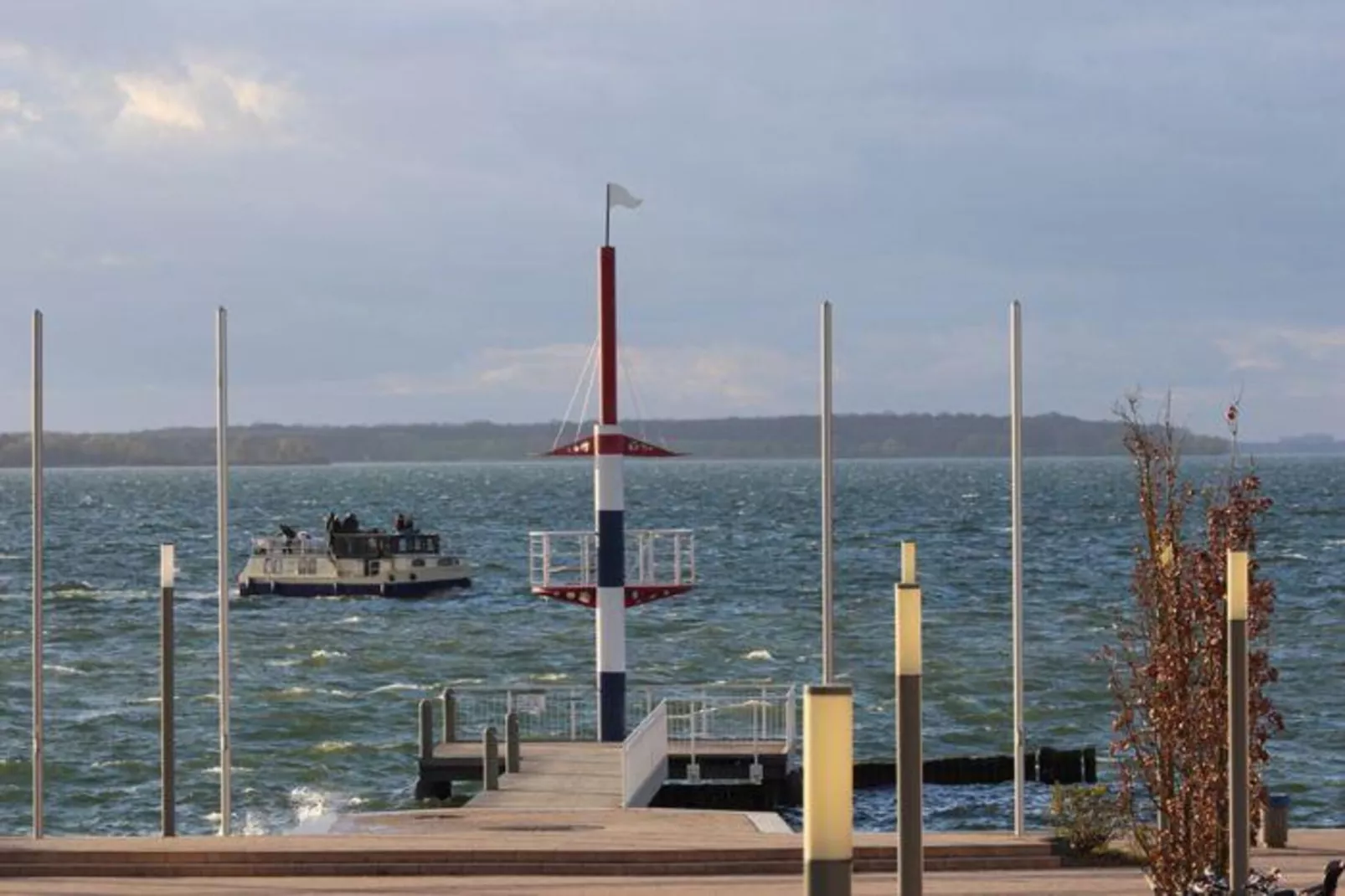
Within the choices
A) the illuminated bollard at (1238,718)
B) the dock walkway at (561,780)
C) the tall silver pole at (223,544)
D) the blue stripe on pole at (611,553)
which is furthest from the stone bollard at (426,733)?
the illuminated bollard at (1238,718)

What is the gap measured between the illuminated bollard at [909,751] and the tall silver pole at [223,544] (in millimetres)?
13157

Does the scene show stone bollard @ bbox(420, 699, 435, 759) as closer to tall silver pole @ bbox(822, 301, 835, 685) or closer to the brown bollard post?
the brown bollard post

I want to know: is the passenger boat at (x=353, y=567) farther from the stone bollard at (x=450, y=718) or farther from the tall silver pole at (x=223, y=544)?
the tall silver pole at (x=223, y=544)

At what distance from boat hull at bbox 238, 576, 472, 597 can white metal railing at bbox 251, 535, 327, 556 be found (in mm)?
1520

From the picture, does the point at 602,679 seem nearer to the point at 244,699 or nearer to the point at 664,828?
the point at 664,828

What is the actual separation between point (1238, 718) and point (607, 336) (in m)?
17.4

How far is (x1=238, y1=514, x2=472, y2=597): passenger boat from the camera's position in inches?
4058

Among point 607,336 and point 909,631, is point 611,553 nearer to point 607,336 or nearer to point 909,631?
point 607,336

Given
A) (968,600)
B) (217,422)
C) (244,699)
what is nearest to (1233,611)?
(217,422)

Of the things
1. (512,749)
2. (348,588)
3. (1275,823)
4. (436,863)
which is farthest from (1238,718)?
(348,588)

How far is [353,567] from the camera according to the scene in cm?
10388

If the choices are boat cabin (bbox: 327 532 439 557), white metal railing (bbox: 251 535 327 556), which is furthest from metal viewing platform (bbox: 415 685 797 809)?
white metal railing (bbox: 251 535 327 556)

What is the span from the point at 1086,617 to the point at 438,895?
59753 millimetres

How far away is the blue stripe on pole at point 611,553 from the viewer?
3650cm
